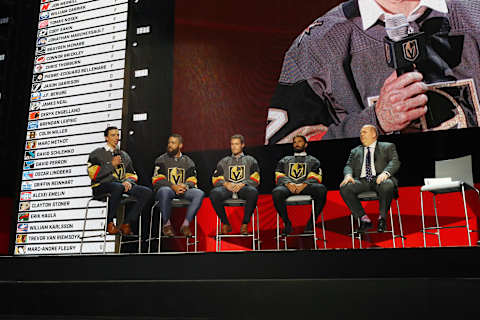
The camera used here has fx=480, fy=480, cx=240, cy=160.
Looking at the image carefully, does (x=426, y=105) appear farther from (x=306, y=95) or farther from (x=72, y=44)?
(x=72, y=44)

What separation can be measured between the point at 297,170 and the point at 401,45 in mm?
1933

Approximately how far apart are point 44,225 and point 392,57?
4740mm

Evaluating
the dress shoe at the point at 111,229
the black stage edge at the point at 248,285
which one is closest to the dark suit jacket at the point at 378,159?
the black stage edge at the point at 248,285

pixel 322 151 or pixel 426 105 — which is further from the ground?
pixel 426 105

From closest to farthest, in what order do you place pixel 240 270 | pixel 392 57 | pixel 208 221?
pixel 240 270
pixel 392 57
pixel 208 221

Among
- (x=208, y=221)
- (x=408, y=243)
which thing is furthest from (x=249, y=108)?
(x=408, y=243)

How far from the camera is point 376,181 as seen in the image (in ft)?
14.7

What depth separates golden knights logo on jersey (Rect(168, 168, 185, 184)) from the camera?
16.7 ft

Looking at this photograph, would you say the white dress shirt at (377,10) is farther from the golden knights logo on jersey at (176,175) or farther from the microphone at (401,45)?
the golden knights logo on jersey at (176,175)

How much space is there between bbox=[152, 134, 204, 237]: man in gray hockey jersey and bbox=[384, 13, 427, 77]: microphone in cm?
259

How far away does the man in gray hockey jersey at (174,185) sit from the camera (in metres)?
4.75

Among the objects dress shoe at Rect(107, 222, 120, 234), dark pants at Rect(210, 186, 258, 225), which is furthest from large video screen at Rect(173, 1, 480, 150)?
dress shoe at Rect(107, 222, 120, 234)

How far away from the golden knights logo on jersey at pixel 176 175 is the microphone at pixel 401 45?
2.65 meters

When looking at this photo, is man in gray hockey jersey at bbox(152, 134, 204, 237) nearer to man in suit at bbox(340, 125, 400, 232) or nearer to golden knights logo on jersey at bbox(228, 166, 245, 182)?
golden knights logo on jersey at bbox(228, 166, 245, 182)
